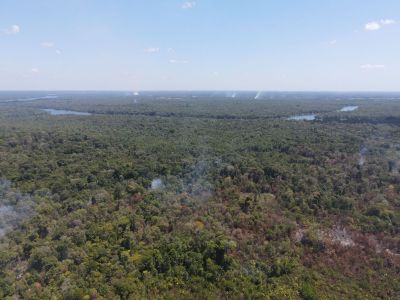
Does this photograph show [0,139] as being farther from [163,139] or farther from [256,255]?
[256,255]

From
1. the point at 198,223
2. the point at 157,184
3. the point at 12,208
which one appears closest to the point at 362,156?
the point at 157,184

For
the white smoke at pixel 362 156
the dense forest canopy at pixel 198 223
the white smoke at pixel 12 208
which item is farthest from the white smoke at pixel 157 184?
the white smoke at pixel 362 156

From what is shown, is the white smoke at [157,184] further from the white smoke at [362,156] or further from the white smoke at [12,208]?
the white smoke at [362,156]

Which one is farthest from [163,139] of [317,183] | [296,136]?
[317,183]

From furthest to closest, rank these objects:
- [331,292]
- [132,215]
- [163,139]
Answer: [163,139]
[132,215]
[331,292]

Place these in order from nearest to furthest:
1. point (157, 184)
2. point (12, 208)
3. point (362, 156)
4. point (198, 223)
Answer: point (198, 223) < point (12, 208) < point (157, 184) < point (362, 156)

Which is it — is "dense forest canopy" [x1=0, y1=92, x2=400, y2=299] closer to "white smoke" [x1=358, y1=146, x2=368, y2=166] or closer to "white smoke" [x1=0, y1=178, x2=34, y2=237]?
"white smoke" [x1=0, y1=178, x2=34, y2=237]

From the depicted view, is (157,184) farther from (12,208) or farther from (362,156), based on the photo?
(362,156)

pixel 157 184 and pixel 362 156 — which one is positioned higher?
pixel 362 156
